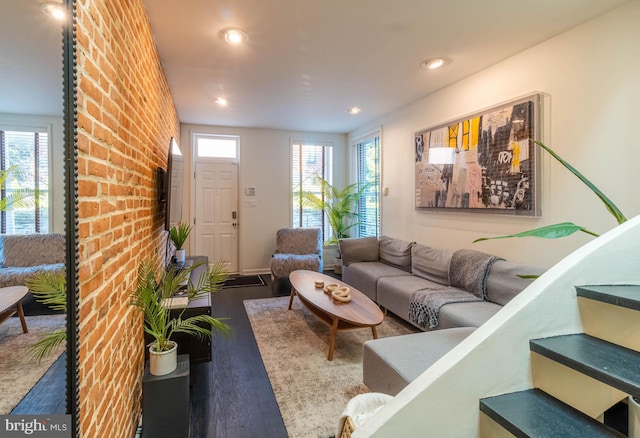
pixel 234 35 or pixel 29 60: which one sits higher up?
pixel 234 35

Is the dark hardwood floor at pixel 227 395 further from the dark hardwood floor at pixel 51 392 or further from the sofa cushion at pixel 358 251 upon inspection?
the sofa cushion at pixel 358 251

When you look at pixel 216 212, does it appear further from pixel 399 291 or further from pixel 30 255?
pixel 30 255

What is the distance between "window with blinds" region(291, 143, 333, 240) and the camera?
236 inches

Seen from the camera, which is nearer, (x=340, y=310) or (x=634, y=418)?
(x=634, y=418)

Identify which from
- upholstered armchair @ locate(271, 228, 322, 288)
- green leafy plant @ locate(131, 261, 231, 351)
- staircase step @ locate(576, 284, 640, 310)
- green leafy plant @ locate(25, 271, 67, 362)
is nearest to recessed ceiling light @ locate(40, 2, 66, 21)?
green leafy plant @ locate(25, 271, 67, 362)

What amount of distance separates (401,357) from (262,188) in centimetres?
435

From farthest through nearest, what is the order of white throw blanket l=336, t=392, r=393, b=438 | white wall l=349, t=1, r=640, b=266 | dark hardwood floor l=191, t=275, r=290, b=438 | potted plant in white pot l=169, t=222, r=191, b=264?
potted plant in white pot l=169, t=222, r=191, b=264 < white wall l=349, t=1, r=640, b=266 < dark hardwood floor l=191, t=275, r=290, b=438 < white throw blanket l=336, t=392, r=393, b=438

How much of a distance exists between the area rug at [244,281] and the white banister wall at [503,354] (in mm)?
4220

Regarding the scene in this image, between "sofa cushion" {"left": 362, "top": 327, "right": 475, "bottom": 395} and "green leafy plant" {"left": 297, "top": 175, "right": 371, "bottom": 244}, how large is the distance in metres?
3.61

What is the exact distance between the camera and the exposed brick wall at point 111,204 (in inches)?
43.8

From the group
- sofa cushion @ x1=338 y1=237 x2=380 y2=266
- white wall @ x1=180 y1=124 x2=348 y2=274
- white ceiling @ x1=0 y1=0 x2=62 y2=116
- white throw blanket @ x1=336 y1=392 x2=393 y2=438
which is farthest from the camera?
white wall @ x1=180 y1=124 x2=348 y2=274

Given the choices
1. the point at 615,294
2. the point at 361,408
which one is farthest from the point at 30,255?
the point at 615,294

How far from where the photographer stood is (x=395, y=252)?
4.28m

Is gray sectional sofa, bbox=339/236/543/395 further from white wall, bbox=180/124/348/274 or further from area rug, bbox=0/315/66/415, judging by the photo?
white wall, bbox=180/124/348/274
